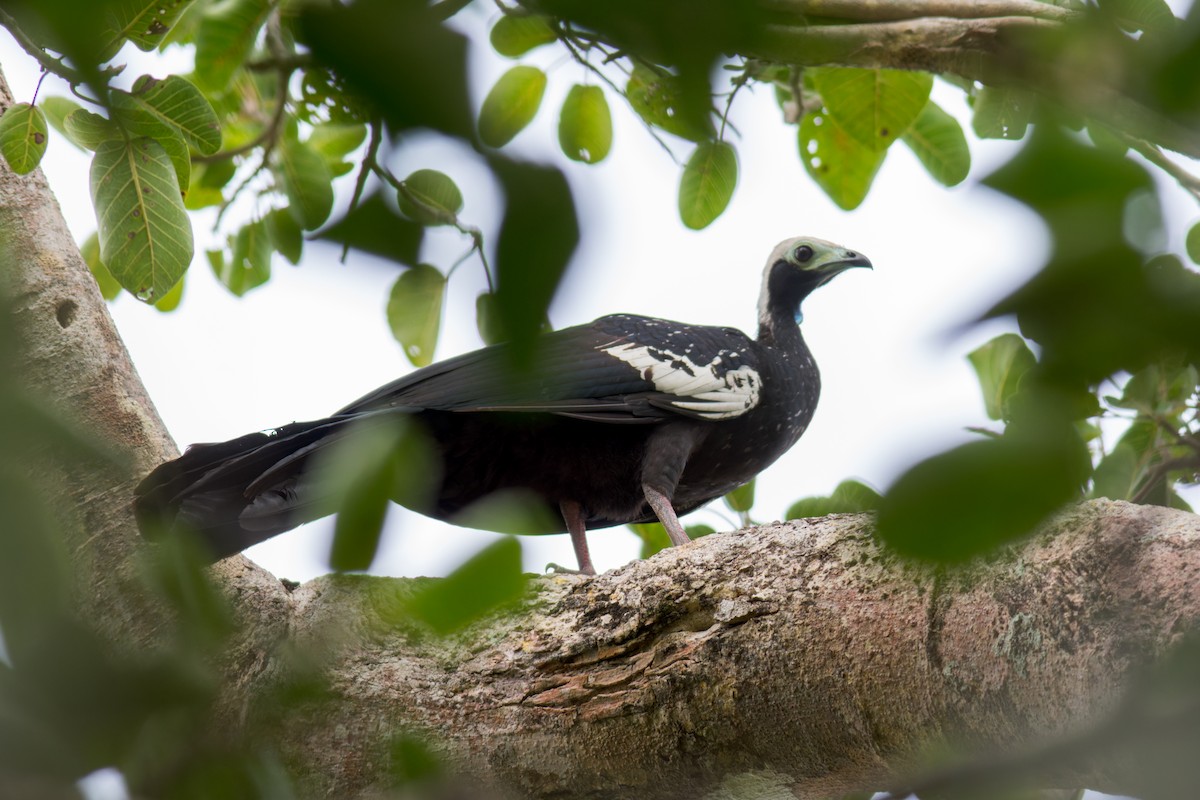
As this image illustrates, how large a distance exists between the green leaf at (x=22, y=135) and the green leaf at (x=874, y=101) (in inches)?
89.2

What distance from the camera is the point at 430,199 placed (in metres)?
0.70

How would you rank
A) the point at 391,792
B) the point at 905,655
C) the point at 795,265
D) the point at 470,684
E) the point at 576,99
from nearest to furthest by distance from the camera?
the point at 391,792
the point at 905,655
the point at 470,684
the point at 576,99
the point at 795,265

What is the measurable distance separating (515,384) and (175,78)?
1650 millimetres

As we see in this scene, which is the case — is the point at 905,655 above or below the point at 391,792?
below

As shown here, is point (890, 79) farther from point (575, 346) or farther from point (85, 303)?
point (85, 303)

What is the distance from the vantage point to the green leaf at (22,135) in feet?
6.97

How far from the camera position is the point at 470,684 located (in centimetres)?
244

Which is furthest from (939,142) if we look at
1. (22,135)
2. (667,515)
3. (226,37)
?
(226,37)

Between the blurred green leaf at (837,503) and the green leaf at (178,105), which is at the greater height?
the green leaf at (178,105)

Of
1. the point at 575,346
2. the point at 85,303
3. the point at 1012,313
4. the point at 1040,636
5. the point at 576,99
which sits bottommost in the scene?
the point at 1040,636

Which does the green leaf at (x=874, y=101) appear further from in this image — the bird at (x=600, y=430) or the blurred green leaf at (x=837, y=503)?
the blurred green leaf at (x=837, y=503)

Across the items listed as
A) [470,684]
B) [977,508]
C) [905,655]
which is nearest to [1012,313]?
[977,508]

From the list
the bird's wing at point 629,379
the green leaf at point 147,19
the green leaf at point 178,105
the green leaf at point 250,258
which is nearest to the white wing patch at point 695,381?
the bird's wing at point 629,379

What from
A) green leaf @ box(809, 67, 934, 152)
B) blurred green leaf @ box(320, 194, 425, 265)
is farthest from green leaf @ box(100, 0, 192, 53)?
green leaf @ box(809, 67, 934, 152)
